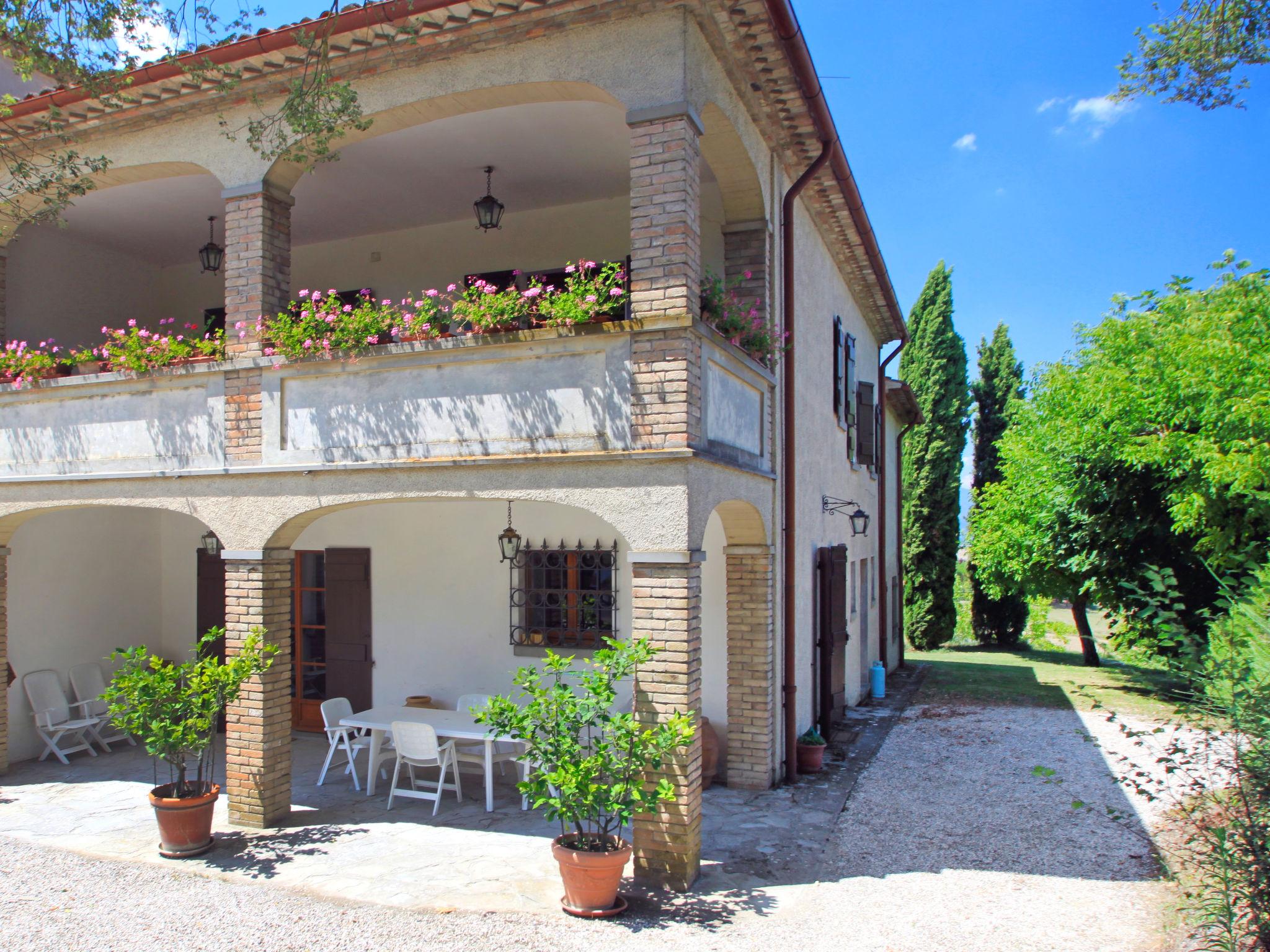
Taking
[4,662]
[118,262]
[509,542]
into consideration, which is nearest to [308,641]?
[4,662]

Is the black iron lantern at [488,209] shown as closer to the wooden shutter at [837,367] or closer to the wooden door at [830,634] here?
the wooden shutter at [837,367]

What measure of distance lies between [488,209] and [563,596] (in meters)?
4.07

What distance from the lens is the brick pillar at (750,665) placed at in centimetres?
831

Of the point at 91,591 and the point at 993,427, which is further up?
the point at 993,427

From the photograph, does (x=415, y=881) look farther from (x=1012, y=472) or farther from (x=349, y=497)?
(x=1012, y=472)

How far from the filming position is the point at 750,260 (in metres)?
8.55

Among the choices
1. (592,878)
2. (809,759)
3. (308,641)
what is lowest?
(809,759)

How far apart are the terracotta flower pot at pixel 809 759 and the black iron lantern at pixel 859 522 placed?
357cm

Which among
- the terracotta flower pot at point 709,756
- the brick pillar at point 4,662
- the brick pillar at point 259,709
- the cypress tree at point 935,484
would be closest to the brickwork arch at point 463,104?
the brick pillar at point 259,709

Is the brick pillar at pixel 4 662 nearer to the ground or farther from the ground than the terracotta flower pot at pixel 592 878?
farther from the ground

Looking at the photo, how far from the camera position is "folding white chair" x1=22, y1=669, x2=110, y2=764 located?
9.62 meters

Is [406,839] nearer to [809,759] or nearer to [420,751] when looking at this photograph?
[420,751]

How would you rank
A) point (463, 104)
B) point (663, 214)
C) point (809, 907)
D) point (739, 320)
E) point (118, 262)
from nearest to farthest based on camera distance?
point (809, 907)
point (663, 214)
point (463, 104)
point (739, 320)
point (118, 262)

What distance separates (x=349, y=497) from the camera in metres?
7.13
